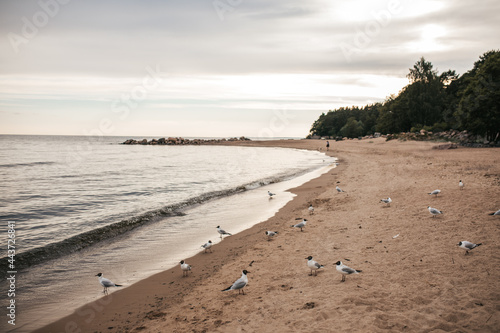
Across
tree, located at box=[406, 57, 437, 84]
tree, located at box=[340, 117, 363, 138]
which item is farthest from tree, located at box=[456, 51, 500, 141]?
tree, located at box=[340, 117, 363, 138]

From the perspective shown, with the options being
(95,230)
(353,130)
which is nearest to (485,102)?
(95,230)

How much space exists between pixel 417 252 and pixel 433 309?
2908 millimetres

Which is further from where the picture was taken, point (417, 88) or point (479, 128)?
point (417, 88)

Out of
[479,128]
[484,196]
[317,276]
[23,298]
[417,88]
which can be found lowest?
[23,298]

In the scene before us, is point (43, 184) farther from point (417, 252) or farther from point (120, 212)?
point (417, 252)

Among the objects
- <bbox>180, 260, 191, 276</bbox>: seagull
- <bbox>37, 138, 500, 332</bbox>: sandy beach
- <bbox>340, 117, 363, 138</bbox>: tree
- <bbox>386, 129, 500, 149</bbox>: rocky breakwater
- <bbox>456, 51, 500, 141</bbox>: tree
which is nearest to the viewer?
<bbox>37, 138, 500, 332</bbox>: sandy beach

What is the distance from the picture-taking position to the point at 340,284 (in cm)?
677

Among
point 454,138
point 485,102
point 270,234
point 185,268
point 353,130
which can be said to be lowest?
point 185,268

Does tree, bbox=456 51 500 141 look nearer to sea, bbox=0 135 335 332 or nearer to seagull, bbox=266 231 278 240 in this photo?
sea, bbox=0 135 335 332

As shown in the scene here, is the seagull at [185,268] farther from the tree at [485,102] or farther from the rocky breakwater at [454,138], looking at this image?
the tree at [485,102]

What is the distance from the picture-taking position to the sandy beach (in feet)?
17.8

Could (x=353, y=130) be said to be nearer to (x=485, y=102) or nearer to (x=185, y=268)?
(x=485, y=102)

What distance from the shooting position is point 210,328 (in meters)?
5.72

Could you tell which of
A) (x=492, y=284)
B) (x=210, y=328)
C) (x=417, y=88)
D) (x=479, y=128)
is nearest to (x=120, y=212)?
(x=210, y=328)
